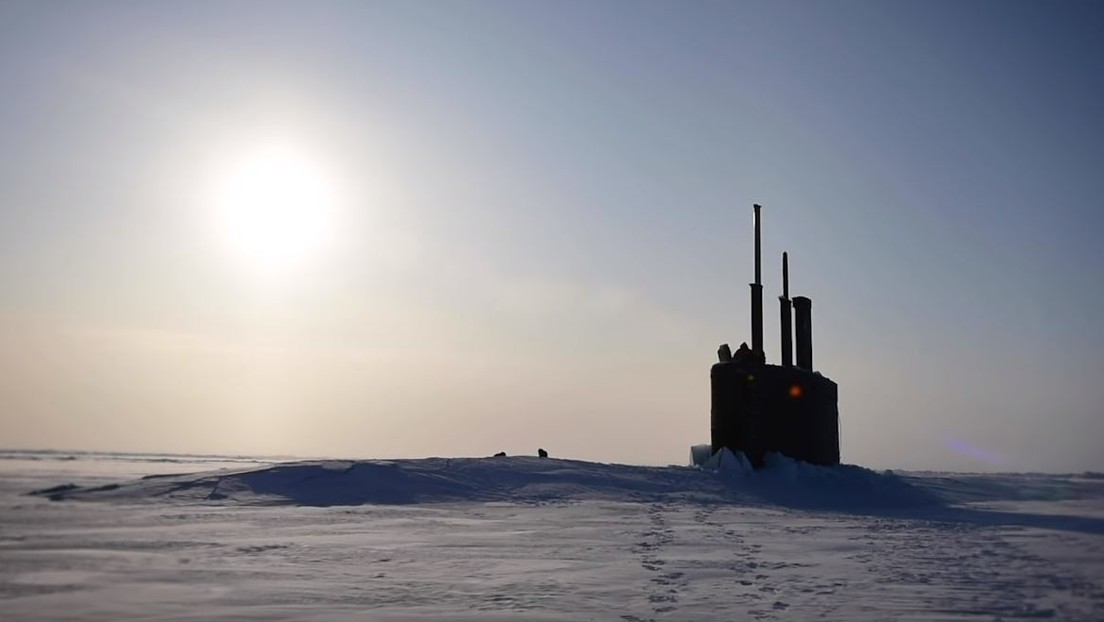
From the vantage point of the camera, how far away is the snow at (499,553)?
19.6ft

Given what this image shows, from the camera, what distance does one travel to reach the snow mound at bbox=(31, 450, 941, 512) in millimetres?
13742

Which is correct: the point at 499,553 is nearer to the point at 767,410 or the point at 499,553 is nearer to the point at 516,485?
the point at 516,485

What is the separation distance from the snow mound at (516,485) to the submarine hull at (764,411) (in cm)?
41

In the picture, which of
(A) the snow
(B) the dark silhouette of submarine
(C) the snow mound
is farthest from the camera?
(B) the dark silhouette of submarine

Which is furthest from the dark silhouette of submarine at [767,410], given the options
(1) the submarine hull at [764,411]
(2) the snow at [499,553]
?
(2) the snow at [499,553]

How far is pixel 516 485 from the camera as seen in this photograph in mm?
16734

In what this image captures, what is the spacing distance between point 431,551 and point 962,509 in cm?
1270

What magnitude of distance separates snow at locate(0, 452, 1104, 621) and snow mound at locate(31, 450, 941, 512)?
8cm

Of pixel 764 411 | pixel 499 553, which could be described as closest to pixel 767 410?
pixel 764 411

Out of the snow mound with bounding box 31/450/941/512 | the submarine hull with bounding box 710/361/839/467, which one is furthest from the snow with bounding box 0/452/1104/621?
the submarine hull with bounding box 710/361/839/467

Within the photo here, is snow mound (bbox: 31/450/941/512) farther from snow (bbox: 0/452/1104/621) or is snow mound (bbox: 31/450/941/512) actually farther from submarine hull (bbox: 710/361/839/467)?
submarine hull (bbox: 710/361/839/467)

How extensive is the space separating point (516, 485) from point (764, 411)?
666cm

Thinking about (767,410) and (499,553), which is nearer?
(499,553)

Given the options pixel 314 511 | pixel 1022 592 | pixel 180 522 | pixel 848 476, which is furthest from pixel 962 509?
pixel 180 522
